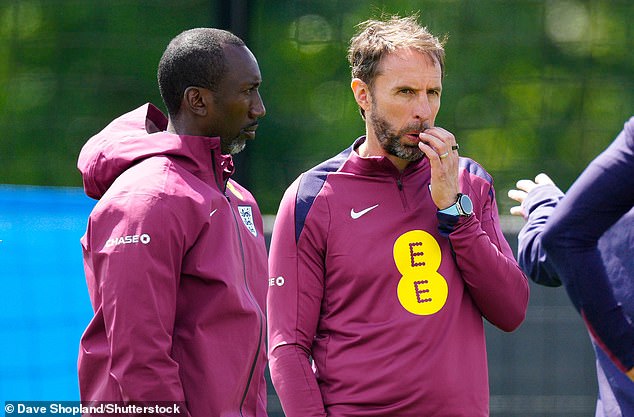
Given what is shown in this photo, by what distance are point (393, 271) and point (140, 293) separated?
86 centimetres

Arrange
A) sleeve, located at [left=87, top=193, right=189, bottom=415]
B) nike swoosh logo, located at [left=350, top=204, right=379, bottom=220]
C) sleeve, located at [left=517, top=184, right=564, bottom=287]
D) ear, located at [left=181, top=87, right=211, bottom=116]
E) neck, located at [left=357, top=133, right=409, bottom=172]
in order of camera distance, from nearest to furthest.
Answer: sleeve, located at [left=87, top=193, right=189, bottom=415] < sleeve, located at [left=517, top=184, right=564, bottom=287] < ear, located at [left=181, top=87, right=211, bottom=116] < nike swoosh logo, located at [left=350, top=204, right=379, bottom=220] < neck, located at [left=357, top=133, right=409, bottom=172]

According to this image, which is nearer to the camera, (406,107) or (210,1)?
(406,107)

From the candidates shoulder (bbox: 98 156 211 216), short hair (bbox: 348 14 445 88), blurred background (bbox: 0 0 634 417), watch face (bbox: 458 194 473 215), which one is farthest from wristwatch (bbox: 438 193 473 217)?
blurred background (bbox: 0 0 634 417)

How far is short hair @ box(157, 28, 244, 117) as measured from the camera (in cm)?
318

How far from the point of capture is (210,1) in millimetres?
5340

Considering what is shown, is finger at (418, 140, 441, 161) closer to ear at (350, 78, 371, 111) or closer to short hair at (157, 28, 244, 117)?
ear at (350, 78, 371, 111)

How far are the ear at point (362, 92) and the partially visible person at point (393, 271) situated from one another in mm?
26

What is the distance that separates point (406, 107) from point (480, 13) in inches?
87.3

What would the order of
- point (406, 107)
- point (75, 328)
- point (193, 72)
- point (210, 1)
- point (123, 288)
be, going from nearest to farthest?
point (123, 288) → point (193, 72) → point (406, 107) → point (75, 328) → point (210, 1)

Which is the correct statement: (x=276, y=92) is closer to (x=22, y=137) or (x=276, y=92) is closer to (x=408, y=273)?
(x=22, y=137)

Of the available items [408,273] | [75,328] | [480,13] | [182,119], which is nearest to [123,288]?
[182,119]

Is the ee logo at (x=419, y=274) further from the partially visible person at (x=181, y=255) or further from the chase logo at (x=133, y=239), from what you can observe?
the chase logo at (x=133, y=239)

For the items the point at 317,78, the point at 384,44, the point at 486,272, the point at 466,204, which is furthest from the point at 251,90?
the point at 317,78

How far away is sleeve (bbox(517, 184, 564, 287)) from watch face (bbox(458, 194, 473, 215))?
0.22 meters
